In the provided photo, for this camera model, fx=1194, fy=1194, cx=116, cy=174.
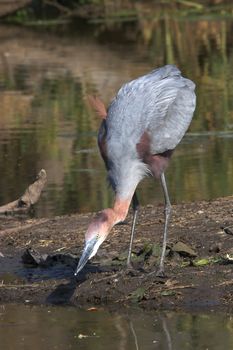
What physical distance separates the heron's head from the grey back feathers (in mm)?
431

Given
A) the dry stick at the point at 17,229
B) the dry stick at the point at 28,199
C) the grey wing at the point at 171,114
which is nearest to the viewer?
the grey wing at the point at 171,114

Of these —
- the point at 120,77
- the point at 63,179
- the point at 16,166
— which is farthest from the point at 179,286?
the point at 120,77

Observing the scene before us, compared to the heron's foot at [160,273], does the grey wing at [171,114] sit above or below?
above

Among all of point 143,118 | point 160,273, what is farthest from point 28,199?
point 160,273

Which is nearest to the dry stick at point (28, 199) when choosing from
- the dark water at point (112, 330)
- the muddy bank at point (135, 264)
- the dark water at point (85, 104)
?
the dark water at point (85, 104)

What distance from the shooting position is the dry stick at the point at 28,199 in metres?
10.8

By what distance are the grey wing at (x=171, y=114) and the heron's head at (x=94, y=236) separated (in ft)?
2.95

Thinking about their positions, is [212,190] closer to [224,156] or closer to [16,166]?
[224,156]

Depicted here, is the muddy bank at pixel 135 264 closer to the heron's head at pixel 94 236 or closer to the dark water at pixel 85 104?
the heron's head at pixel 94 236

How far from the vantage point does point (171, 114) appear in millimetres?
8633

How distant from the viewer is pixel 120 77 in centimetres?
1958

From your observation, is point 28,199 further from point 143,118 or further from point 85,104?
point 85,104

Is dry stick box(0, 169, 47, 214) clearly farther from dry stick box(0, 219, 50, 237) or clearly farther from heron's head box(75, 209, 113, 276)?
heron's head box(75, 209, 113, 276)

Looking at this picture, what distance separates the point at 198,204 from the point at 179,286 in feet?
7.73
